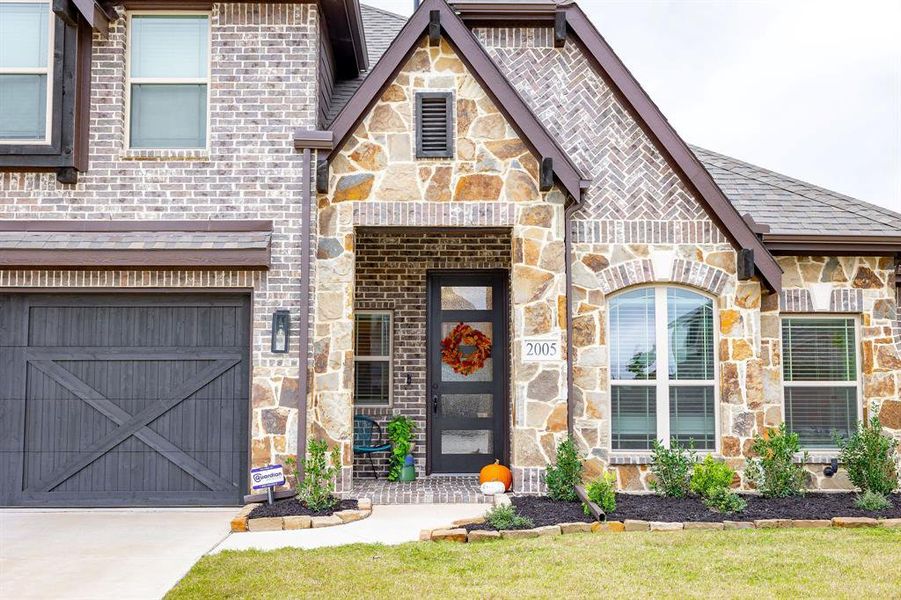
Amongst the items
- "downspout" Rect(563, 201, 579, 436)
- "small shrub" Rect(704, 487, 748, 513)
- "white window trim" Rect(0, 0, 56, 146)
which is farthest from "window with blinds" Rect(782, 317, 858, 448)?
"white window trim" Rect(0, 0, 56, 146)

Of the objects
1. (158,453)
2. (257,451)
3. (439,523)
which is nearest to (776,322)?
(439,523)

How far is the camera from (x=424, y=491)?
33.9 ft

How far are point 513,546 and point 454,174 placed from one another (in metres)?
4.47

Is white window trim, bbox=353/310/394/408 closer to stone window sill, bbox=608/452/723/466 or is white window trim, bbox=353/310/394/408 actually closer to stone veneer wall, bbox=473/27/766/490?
stone veneer wall, bbox=473/27/766/490

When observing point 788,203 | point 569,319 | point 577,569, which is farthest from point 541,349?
point 788,203

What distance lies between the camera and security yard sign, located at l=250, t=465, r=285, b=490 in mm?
8984

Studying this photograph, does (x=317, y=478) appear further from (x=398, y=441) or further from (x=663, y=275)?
(x=663, y=275)

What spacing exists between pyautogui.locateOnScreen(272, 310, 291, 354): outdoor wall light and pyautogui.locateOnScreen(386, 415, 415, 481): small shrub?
8.07 ft

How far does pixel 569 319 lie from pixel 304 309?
3.07 metres

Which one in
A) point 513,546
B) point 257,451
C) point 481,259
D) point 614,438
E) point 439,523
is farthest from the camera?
point 481,259

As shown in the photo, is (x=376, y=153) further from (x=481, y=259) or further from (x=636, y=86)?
(x=636, y=86)

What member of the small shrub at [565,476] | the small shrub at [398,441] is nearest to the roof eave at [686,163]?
the small shrub at [565,476]

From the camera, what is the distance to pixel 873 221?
36.7 feet

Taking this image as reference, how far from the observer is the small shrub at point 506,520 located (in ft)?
26.6
